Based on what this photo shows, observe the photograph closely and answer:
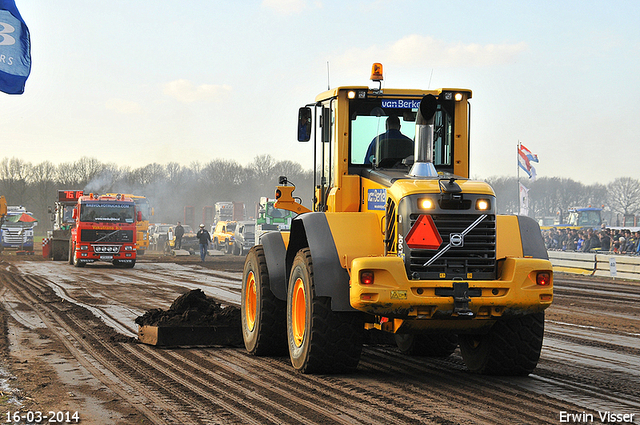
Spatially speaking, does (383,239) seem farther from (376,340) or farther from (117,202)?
(117,202)

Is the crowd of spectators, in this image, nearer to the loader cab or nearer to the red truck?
the red truck

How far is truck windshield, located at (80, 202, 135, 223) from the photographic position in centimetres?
2856

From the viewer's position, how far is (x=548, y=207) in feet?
334

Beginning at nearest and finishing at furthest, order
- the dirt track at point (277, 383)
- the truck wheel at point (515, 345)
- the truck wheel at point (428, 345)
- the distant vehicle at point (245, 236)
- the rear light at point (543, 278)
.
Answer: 1. the dirt track at point (277, 383)
2. the rear light at point (543, 278)
3. the truck wheel at point (515, 345)
4. the truck wheel at point (428, 345)
5. the distant vehicle at point (245, 236)

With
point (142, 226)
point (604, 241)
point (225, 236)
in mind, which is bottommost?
point (604, 241)

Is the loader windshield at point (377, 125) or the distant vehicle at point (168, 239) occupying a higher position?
the loader windshield at point (377, 125)

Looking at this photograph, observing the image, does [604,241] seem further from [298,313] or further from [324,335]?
[324,335]

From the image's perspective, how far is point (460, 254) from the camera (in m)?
6.72

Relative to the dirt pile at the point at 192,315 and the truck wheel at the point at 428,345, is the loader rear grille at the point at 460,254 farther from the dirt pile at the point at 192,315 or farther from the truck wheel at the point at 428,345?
the dirt pile at the point at 192,315

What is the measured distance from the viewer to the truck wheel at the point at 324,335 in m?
7.07

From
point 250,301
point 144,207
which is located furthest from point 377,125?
point 144,207

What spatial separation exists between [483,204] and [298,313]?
7.85 feet

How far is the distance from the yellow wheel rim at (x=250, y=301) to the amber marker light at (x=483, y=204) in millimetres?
3434

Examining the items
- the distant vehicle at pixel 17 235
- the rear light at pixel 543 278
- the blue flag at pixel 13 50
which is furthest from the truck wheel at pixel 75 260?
the rear light at pixel 543 278
